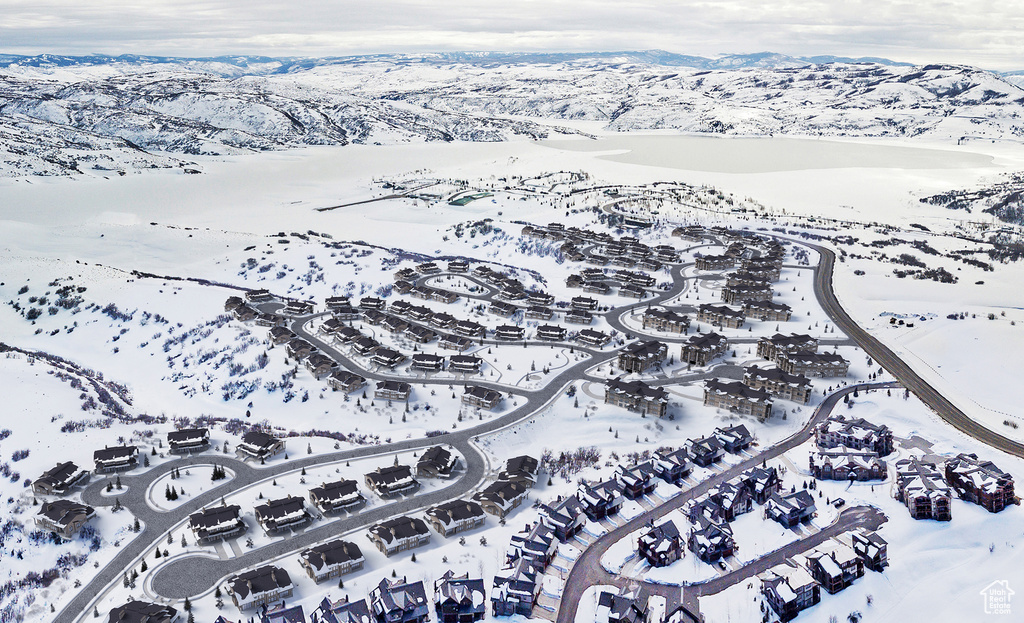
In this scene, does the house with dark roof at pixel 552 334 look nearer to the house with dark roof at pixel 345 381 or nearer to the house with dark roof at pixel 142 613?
the house with dark roof at pixel 345 381

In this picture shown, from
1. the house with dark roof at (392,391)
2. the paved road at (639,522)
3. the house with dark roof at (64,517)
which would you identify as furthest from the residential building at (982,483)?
the house with dark roof at (64,517)

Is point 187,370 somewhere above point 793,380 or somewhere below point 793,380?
below

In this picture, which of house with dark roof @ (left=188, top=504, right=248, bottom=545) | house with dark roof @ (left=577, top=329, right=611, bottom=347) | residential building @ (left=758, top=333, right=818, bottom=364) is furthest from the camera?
house with dark roof @ (left=577, top=329, right=611, bottom=347)

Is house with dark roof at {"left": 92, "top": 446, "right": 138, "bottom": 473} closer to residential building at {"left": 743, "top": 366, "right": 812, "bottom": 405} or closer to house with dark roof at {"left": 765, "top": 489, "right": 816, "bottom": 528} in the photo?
house with dark roof at {"left": 765, "top": 489, "right": 816, "bottom": 528}

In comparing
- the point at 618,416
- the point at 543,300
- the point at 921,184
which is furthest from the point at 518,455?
the point at 921,184

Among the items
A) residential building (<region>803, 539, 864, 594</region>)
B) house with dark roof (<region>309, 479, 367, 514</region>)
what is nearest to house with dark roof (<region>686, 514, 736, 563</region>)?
residential building (<region>803, 539, 864, 594</region>)

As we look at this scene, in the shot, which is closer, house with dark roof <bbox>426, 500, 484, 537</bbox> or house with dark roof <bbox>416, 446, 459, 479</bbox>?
house with dark roof <bbox>426, 500, 484, 537</bbox>

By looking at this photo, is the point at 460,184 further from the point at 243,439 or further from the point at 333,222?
the point at 243,439
